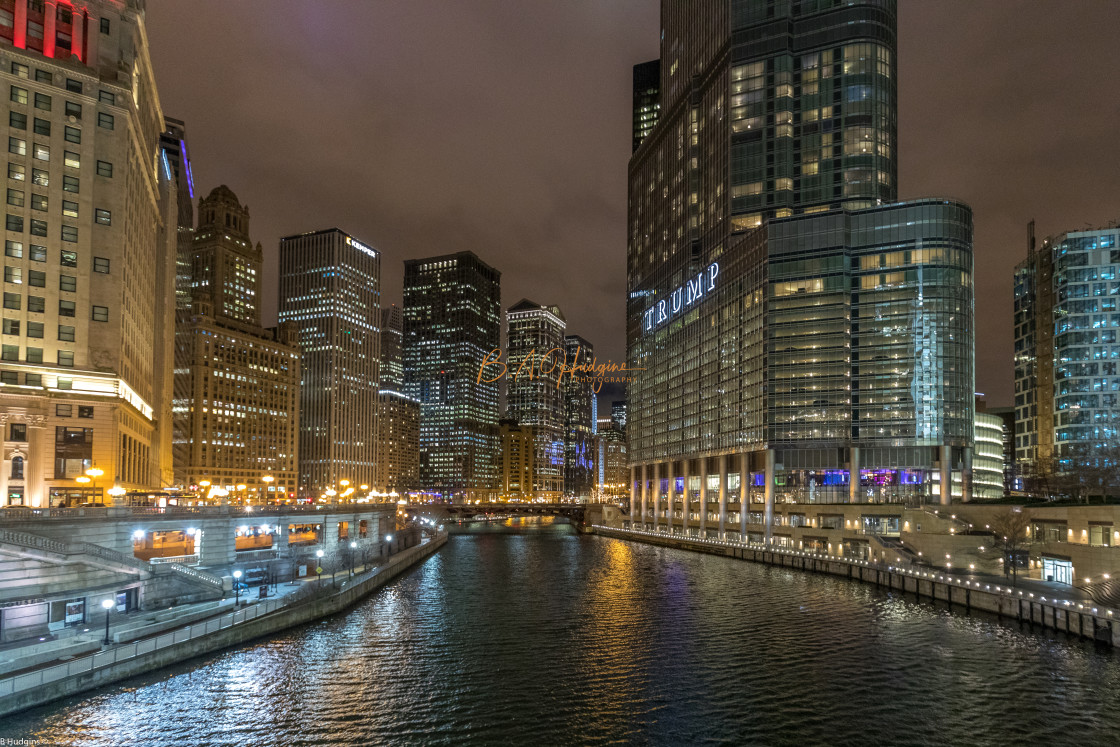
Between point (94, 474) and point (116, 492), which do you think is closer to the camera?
point (94, 474)

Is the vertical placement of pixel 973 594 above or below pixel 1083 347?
below

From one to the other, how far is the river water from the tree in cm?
1691

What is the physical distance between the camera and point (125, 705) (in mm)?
44250

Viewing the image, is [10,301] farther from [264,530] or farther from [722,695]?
[722,695]

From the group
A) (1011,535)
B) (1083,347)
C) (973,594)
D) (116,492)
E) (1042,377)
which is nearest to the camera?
(973,594)

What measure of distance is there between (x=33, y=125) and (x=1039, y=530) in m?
131

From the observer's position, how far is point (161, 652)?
51.5m

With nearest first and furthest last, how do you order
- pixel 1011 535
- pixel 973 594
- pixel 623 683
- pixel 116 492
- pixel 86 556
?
pixel 623 683 < pixel 86 556 < pixel 973 594 < pixel 116 492 < pixel 1011 535

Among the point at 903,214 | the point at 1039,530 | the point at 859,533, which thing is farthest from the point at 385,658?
the point at 903,214

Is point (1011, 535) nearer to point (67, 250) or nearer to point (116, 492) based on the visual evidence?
point (116, 492)

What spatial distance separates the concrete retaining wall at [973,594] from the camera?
212ft

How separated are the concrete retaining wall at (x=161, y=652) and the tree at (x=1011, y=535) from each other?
78.4m

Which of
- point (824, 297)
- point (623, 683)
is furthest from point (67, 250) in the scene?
point (824, 297)

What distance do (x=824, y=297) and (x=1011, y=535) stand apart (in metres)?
75.0
